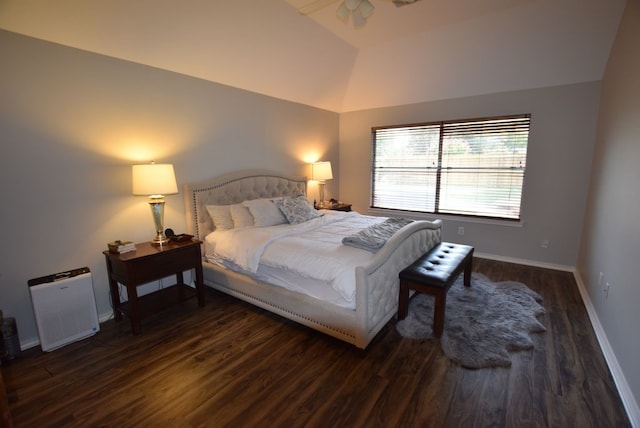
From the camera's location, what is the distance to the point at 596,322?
266 cm

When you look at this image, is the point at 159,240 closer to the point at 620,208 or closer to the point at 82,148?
the point at 82,148

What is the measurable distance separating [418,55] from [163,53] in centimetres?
315

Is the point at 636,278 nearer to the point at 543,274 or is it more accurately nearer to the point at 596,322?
the point at 596,322

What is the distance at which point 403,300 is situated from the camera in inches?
107

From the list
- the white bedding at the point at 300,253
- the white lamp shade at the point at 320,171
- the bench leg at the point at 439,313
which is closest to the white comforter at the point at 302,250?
the white bedding at the point at 300,253

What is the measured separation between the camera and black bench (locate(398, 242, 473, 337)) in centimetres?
248

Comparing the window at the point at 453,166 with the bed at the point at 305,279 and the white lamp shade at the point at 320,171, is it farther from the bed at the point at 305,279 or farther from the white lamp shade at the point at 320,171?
the bed at the point at 305,279

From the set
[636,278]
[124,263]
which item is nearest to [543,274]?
[636,278]

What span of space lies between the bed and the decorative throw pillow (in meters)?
0.17

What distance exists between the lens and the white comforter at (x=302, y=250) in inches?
94.5

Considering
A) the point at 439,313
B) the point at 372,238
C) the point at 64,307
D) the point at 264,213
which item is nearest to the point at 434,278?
the point at 439,313

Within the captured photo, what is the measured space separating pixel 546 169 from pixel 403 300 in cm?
292

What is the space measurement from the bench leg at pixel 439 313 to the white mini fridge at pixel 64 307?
114 inches

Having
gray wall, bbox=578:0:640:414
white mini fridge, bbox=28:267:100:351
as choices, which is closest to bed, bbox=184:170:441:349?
white mini fridge, bbox=28:267:100:351
